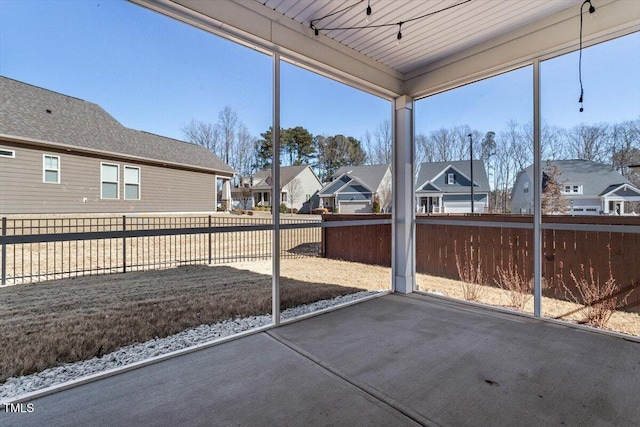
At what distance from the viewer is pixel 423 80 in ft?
12.8

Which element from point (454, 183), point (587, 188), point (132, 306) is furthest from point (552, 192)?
point (132, 306)

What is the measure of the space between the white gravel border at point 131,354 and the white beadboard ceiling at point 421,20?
9.39 ft

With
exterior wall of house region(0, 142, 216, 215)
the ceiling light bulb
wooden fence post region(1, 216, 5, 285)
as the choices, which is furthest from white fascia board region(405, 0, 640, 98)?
wooden fence post region(1, 216, 5, 285)

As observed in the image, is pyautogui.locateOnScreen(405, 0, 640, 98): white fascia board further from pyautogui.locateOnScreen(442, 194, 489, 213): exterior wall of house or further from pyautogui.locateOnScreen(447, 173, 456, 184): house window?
pyautogui.locateOnScreen(442, 194, 489, 213): exterior wall of house

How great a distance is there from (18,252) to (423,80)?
4.19 metres

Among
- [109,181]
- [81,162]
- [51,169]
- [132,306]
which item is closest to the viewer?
[51,169]

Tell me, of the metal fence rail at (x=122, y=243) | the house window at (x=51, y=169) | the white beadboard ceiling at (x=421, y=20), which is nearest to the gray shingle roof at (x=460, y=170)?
the white beadboard ceiling at (x=421, y=20)

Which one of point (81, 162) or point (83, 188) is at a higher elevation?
point (81, 162)

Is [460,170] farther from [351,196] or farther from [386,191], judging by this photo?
[351,196]

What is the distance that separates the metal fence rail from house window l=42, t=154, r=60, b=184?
10.5 inches

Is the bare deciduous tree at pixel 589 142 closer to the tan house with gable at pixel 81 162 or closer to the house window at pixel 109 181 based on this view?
the tan house with gable at pixel 81 162

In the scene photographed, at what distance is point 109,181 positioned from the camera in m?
2.36

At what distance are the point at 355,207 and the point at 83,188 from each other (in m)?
2.74

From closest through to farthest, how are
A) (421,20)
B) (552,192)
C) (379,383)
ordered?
(379,383) < (421,20) < (552,192)
